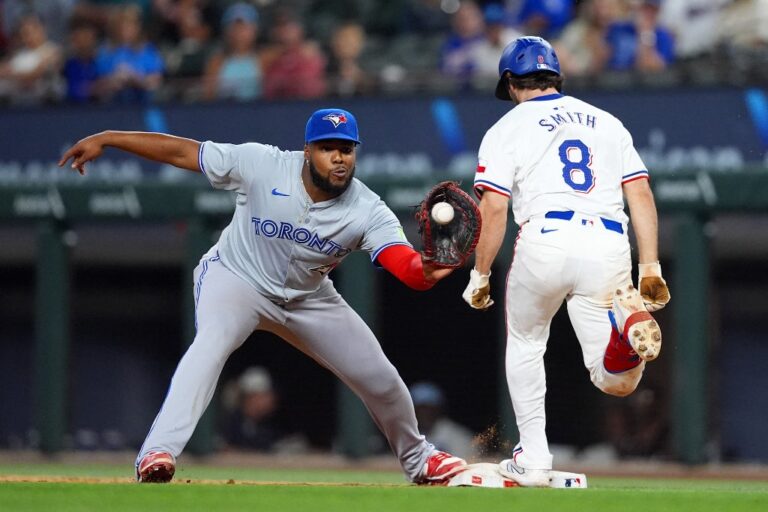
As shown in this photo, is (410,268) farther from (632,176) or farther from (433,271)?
(632,176)

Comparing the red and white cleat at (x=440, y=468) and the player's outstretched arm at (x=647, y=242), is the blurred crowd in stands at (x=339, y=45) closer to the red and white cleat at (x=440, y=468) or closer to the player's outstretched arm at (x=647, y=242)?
the player's outstretched arm at (x=647, y=242)

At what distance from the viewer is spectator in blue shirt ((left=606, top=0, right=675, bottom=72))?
11.3 m

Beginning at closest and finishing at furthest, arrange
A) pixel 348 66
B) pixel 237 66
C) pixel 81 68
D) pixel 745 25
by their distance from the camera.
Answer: pixel 745 25
pixel 348 66
pixel 237 66
pixel 81 68

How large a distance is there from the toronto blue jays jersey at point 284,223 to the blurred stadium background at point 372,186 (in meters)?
4.42

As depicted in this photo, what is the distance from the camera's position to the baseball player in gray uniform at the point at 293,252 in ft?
20.5

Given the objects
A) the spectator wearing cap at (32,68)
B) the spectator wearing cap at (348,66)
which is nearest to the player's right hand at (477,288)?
the spectator wearing cap at (348,66)

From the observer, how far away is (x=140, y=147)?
20.6 ft

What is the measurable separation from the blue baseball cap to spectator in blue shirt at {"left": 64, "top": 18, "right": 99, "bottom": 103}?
23.5ft

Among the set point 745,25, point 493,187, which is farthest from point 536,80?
point 745,25

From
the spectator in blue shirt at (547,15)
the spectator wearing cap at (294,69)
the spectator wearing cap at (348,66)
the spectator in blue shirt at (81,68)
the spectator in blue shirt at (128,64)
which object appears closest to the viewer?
the spectator in blue shirt at (547,15)

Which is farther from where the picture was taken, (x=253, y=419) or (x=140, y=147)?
(x=253, y=419)

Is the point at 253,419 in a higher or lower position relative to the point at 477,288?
lower

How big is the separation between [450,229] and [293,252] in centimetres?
105

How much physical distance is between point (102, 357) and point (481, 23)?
5.26m
